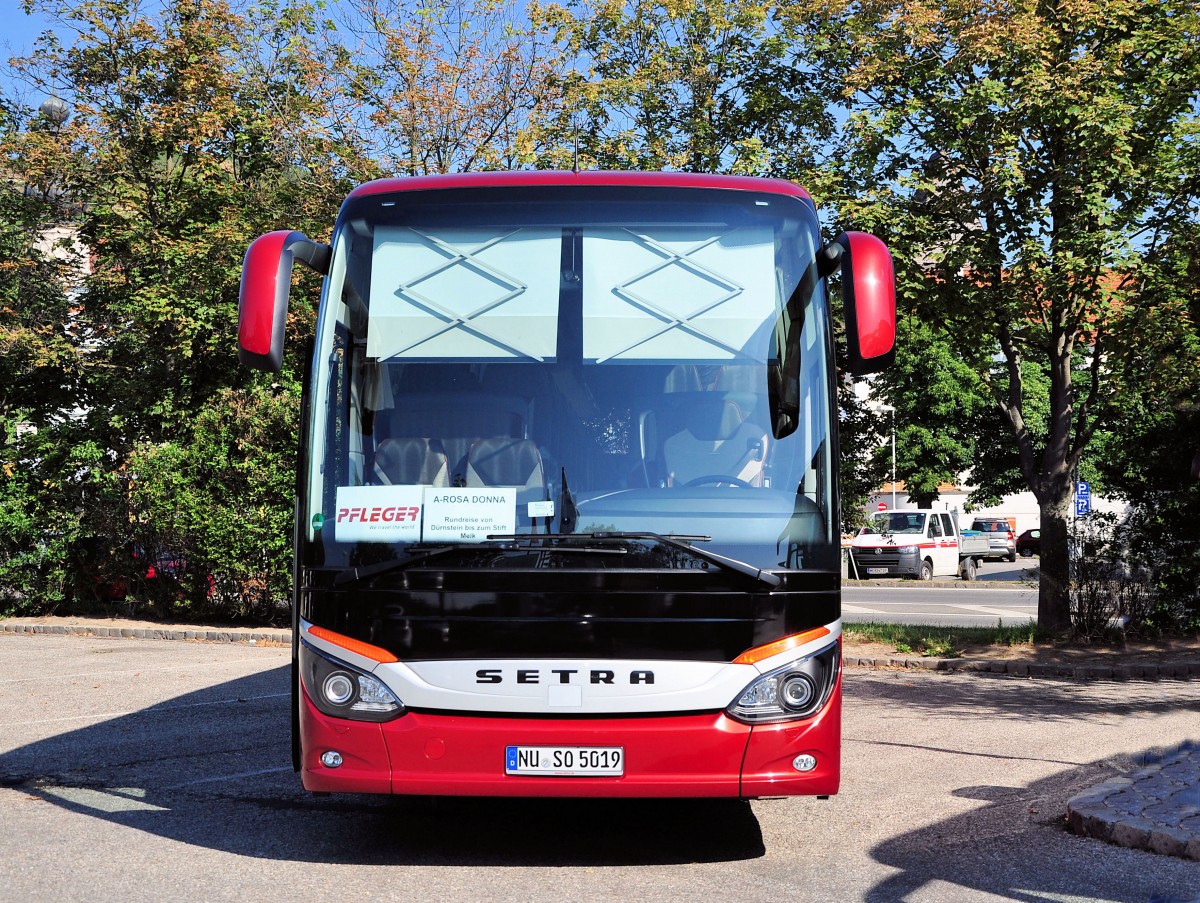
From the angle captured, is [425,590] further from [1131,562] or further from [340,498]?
[1131,562]

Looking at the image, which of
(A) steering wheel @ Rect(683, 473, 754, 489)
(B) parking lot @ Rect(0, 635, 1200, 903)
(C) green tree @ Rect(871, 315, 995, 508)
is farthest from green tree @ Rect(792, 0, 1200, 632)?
(C) green tree @ Rect(871, 315, 995, 508)

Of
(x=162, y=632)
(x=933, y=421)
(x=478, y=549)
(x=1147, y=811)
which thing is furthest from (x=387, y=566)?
(x=933, y=421)

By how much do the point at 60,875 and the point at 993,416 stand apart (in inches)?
1785

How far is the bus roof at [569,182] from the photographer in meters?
6.54

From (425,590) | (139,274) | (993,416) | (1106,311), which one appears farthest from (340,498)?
(993,416)

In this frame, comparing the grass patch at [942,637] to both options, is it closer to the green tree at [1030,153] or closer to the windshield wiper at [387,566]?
the green tree at [1030,153]

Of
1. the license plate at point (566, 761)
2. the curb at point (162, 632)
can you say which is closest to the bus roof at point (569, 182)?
the license plate at point (566, 761)

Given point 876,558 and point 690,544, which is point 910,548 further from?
point 690,544

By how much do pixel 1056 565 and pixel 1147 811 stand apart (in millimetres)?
11267

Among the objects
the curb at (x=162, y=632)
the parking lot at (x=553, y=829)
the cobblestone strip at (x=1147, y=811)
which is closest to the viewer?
the parking lot at (x=553, y=829)

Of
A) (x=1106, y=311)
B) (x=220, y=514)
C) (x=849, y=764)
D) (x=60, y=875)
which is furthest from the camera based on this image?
(x=220, y=514)

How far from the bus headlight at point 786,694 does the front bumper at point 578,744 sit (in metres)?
0.04

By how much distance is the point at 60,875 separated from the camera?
5699mm

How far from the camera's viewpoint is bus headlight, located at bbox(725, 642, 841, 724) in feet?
18.9
